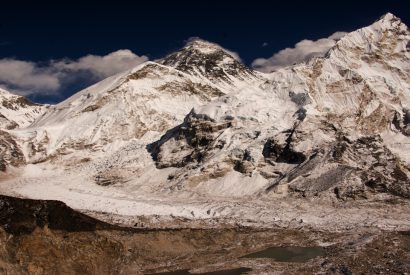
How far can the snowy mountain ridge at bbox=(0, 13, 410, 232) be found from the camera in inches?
1781

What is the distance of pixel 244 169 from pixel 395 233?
21464mm

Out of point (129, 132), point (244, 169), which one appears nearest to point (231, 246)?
point (244, 169)

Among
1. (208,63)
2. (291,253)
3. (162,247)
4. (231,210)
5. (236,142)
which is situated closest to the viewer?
(291,253)

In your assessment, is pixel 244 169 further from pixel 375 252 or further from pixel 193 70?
pixel 193 70

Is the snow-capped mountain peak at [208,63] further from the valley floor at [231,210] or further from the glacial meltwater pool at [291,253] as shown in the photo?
the glacial meltwater pool at [291,253]

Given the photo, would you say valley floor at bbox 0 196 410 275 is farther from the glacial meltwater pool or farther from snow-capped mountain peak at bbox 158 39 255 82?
snow-capped mountain peak at bbox 158 39 255 82

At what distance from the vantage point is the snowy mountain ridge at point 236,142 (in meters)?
45.2

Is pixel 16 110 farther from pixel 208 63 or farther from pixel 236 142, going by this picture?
pixel 236 142

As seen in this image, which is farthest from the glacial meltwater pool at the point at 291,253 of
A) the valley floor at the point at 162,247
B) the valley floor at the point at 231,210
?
the valley floor at the point at 231,210

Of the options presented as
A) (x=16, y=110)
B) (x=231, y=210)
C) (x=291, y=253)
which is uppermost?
(x=16, y=110)

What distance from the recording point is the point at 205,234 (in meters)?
33.8

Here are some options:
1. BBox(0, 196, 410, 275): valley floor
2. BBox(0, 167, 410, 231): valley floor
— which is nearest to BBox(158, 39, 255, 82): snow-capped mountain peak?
BBox(0, 167, 410, 231): valley floor

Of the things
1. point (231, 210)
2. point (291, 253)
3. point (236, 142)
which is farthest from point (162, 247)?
point (236, 142)

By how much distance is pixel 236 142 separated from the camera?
56719mm
